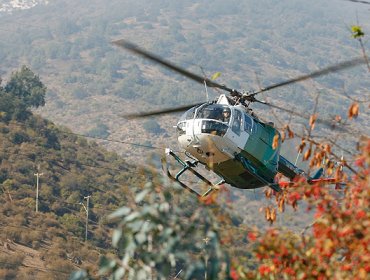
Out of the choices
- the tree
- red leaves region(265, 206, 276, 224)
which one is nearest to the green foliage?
red leaves region(265, 206, 276, 224)

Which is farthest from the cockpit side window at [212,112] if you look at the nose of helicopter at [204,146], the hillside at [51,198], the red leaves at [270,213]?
the red leaves at [270,213]

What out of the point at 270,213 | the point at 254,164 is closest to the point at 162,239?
the point at 270,213

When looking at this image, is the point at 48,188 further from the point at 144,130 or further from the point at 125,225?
the point at 144,130

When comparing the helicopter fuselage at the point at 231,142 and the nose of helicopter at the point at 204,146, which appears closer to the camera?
the nose of helicopter at the point at 204,146

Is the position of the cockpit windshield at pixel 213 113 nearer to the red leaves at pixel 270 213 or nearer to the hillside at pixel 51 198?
the hillside at pixel 51 198

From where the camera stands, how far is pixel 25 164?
72625 millimetres

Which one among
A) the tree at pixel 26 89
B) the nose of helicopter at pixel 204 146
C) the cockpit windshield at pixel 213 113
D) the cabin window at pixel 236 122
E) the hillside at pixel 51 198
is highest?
the cockpit windshield at pixel 213 113

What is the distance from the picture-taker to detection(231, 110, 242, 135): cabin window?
2383 centimetres

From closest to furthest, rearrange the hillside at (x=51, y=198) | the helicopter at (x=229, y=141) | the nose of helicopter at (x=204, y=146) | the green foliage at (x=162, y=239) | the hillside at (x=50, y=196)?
the green foliage at (x=162, y=239)
the nose of helicopter at (x=204, y=146)
the helicopter at (x=229, y=141)
the hillside at (x=51, y=198)
the hillside at (x=50, y=196)

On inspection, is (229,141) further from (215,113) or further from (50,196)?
(50,196)

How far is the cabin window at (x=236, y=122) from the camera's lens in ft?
78.2

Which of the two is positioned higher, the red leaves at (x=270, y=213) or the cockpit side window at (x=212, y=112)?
the red leaves at (x=270, y=213)

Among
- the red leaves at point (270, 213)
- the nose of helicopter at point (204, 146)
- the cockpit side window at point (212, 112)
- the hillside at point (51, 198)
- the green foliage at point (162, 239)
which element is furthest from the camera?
the hillside at point (51, 198)

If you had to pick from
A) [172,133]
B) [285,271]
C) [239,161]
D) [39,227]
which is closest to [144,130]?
[172,133]
